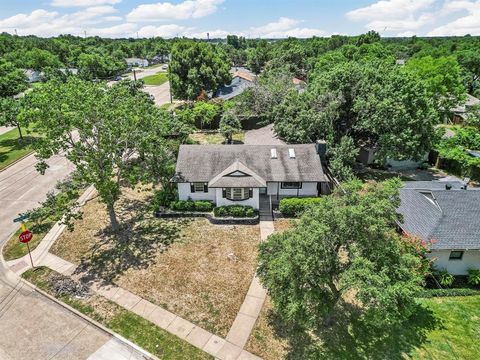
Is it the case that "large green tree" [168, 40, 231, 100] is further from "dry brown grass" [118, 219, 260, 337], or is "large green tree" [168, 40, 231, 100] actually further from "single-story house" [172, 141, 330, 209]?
"dry brown grass" [118, 219, 260, 337]

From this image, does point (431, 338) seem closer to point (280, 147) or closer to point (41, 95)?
point (280, 147)

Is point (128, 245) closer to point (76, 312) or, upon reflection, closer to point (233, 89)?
point (76, 312)

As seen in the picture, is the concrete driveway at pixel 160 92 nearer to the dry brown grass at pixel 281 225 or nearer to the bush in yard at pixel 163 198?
the bush in yard at pixel 163 198

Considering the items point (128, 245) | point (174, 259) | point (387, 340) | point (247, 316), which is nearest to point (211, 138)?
point (128, 245)

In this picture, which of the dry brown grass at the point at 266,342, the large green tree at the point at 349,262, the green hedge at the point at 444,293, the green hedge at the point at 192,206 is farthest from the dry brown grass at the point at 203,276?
the green hedge at the point at 444,293

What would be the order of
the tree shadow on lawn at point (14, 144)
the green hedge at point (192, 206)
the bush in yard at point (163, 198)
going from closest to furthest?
the green hedge at point (192, 206)
the bush in yard at point (163, 198)
the tree shadow on lawn at point (14, 144)

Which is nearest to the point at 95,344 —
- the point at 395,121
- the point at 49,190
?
the point at 49,190

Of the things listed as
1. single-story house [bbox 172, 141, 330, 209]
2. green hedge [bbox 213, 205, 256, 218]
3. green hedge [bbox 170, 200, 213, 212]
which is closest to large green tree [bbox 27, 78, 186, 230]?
green hedge [bbox 170, 200, 213, 212]
